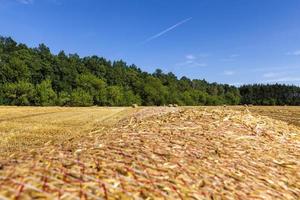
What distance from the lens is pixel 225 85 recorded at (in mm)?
152750

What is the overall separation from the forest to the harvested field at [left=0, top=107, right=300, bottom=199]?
6724 centimetres

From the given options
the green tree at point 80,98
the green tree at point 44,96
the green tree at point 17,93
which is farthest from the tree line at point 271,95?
the green tree at point 17,93

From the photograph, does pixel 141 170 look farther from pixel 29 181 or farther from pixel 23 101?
pixel 23 101

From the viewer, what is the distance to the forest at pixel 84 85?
72.5m

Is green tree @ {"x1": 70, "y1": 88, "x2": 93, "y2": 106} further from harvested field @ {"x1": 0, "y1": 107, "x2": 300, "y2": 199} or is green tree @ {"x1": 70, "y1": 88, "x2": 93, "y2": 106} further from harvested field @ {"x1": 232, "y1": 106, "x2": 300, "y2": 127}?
harvested field @ {"x1": 0, "y1": 107, "x2": 300, "y2": 199}

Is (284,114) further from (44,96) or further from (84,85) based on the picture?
(84,85)

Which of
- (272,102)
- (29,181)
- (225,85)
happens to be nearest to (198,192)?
(29,181)

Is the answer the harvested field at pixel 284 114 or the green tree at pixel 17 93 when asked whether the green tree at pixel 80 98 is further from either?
the harvested field at pixel 284 114

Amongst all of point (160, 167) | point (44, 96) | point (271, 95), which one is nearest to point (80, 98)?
point (44, 96)

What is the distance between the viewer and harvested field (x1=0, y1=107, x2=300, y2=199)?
281 cm

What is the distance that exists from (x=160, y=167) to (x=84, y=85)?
85641mm

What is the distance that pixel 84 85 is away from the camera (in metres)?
87.7

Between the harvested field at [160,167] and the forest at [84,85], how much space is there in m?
67.2

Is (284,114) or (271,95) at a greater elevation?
(271,95)
